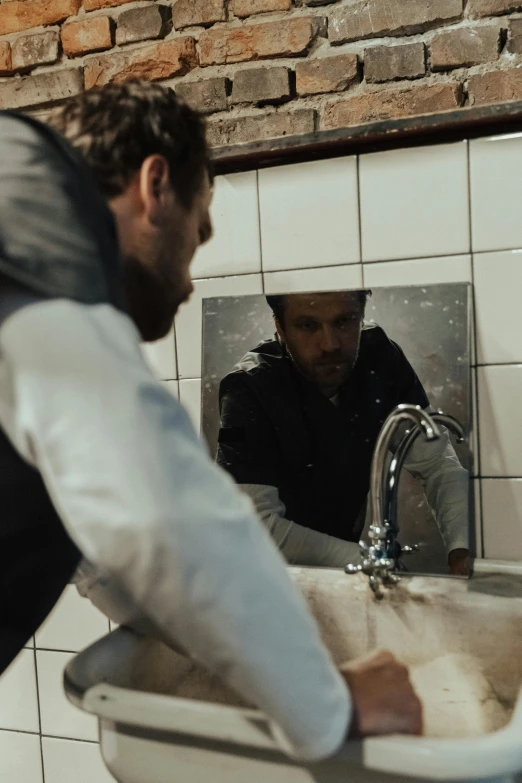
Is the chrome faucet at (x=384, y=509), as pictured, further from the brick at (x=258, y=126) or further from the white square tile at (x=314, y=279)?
the brick at (x=258, y=126)

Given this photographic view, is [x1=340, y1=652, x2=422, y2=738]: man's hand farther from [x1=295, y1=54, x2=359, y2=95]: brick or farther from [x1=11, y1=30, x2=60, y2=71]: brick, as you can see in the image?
[x1=11, y1=30, x2=60, y2=71]: brick

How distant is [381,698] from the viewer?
691 millimetres

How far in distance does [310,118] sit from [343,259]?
0.26 metres

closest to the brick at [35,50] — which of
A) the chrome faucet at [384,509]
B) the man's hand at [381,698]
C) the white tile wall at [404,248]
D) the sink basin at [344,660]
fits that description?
the white tile wall at [404,248]

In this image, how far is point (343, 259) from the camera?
119 centimetres

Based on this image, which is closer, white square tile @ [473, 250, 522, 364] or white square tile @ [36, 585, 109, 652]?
white square tile @ [473, 250, 522, 364]

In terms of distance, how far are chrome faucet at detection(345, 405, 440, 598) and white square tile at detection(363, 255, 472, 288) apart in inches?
8.6

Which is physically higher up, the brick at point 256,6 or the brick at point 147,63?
the brick at point 256,6

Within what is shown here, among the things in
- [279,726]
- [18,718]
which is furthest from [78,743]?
[279,726]

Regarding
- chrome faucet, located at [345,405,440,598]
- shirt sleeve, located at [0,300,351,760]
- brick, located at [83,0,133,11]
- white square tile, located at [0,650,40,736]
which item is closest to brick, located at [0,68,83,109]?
brick, located at [83,0,133,11]

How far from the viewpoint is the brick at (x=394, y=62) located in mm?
1164

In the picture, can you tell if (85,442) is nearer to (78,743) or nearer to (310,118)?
(310,118)

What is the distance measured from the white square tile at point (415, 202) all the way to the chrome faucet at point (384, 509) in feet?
0.90

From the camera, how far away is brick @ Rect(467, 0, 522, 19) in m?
1.10
